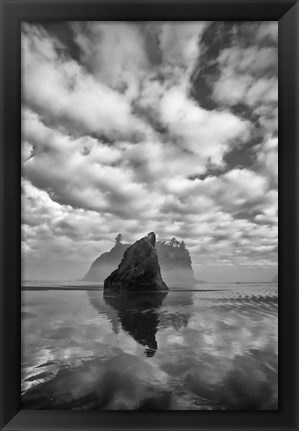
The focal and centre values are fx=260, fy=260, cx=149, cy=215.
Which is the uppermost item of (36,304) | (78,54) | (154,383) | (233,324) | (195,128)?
(78,54)

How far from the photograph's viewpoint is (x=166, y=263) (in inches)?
46.4

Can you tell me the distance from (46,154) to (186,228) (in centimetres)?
74

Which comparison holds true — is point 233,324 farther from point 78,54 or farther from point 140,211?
point 78,54

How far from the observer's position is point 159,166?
1209mm

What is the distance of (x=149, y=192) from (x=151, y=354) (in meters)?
0.74

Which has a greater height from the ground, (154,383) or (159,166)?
(159,166)

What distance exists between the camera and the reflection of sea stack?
119 centimetres

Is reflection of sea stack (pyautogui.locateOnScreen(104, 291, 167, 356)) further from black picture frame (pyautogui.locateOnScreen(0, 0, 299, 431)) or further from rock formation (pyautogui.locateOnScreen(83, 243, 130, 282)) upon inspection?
black picture frame (pyautogui.locateOnScreen(0, 0, 299, 431))

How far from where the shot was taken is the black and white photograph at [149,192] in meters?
1.17
